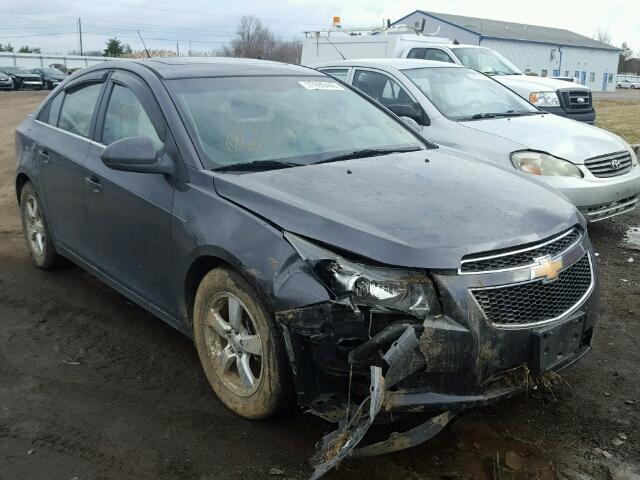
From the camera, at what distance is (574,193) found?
19.4ft

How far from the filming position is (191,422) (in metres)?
3.30

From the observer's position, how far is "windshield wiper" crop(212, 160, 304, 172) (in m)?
3.48

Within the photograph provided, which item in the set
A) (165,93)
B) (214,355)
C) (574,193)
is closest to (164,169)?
(165,93)

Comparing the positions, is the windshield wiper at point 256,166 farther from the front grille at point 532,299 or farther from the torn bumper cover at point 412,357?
the front grille at point 532,299

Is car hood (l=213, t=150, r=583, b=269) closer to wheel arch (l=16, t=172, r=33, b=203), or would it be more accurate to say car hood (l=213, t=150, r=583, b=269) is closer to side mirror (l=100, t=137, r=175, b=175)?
side mirror (l=100, t=137, r=175, b=175)

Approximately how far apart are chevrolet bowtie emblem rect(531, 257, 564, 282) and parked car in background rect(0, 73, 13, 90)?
41.7 m

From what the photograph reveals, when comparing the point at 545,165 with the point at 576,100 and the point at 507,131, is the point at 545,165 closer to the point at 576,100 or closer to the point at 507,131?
the point at 507,131

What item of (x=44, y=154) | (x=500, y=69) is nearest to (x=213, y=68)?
(x=44, y=154)

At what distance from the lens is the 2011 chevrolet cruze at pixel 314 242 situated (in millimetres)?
2699

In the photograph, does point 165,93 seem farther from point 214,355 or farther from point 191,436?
point 191,436

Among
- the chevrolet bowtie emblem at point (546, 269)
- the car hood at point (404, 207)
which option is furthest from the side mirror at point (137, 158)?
the chevrolet bowtie emblem at point (546, 269)

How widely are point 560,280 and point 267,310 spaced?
1316mm

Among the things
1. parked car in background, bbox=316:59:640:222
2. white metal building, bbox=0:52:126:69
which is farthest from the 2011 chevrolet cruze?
white metal building, bbox=0:52:126:69

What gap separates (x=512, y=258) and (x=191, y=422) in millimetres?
1744
